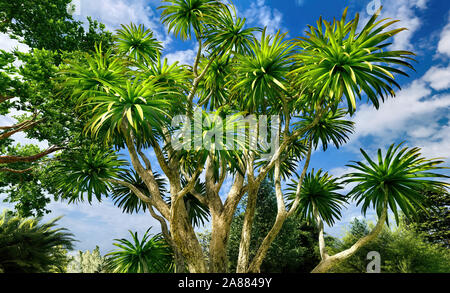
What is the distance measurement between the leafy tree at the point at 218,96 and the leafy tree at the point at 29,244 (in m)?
5.09

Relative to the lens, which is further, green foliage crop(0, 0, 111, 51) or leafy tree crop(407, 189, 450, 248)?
leafy tree crop(407, 189, 450, 248)

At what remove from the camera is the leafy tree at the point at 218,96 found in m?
4.95

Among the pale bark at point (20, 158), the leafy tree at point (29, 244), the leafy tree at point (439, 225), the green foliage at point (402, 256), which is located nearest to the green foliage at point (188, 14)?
the pale bark at point (20, 158)

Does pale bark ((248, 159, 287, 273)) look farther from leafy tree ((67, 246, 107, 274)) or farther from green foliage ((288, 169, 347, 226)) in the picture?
leafy tree ((67, 246, 107, 274))

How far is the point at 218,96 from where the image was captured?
764 centimetres

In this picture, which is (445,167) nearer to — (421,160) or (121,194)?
(421,160)

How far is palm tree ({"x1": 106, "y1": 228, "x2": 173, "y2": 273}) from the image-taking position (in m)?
7.48

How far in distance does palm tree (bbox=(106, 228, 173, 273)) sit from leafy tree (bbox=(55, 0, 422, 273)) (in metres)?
0.79

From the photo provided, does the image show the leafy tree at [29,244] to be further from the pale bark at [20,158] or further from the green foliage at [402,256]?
the green foliage at [402,256]

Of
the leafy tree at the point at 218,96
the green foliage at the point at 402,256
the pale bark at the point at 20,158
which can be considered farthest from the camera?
the green foliage at the point at 402,256

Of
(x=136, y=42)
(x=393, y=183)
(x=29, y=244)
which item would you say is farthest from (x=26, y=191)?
(x=393, y=183)

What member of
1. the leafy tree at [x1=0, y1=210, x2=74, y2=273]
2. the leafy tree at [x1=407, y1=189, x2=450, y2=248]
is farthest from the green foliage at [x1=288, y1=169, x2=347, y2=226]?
the leafy tree at [x1=407, y1=189, x2=450, y2=248]

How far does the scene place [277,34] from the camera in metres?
5.98

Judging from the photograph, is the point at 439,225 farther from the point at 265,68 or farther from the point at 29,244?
the point at 29,244
